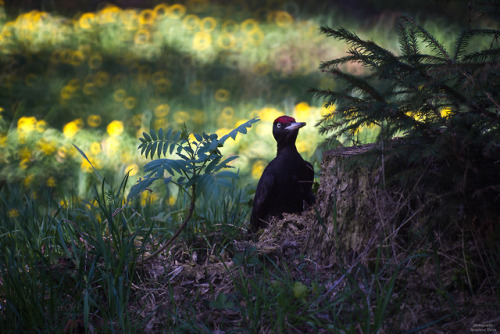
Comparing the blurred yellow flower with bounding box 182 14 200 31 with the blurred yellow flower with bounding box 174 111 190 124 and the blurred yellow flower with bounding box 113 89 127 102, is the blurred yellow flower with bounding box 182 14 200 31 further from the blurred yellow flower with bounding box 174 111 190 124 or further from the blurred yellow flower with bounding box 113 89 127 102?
the blurred yellow flower with bounding box 174 111 190 124

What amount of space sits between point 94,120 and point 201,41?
2637 mm

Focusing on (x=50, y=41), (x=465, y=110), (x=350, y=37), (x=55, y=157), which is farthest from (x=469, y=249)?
(x=50, y=41)

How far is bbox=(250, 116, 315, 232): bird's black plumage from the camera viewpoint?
3652 mm

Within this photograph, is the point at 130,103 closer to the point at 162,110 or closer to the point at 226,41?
the point at 162,110

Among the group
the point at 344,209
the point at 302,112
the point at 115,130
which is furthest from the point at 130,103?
the point at 344,209

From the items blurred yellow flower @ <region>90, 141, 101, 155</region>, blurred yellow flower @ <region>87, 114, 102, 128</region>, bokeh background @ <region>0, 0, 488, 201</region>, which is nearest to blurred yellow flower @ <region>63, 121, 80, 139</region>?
bokeh background @ <region>0, 0, 488, 201</region>

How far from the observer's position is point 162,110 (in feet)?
21.2

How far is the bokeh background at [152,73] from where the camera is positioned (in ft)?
17.8

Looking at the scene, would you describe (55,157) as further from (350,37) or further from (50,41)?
(350,37)

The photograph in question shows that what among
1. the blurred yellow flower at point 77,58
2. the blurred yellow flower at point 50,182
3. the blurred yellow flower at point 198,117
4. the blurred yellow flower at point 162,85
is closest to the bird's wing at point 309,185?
the blurred yellow flower at point 50,182

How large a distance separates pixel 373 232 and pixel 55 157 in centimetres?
390

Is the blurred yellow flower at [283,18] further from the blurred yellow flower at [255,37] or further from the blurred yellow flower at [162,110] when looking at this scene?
the blurred yellow flower at [162,110]

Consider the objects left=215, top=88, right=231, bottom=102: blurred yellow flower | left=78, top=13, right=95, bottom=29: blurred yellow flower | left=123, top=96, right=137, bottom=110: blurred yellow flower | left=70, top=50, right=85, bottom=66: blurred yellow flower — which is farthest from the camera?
left=78, top=13, right=95, bottom=29: blurred yellow flower

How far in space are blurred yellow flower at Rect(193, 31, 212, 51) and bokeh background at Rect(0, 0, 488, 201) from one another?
0.05ft
